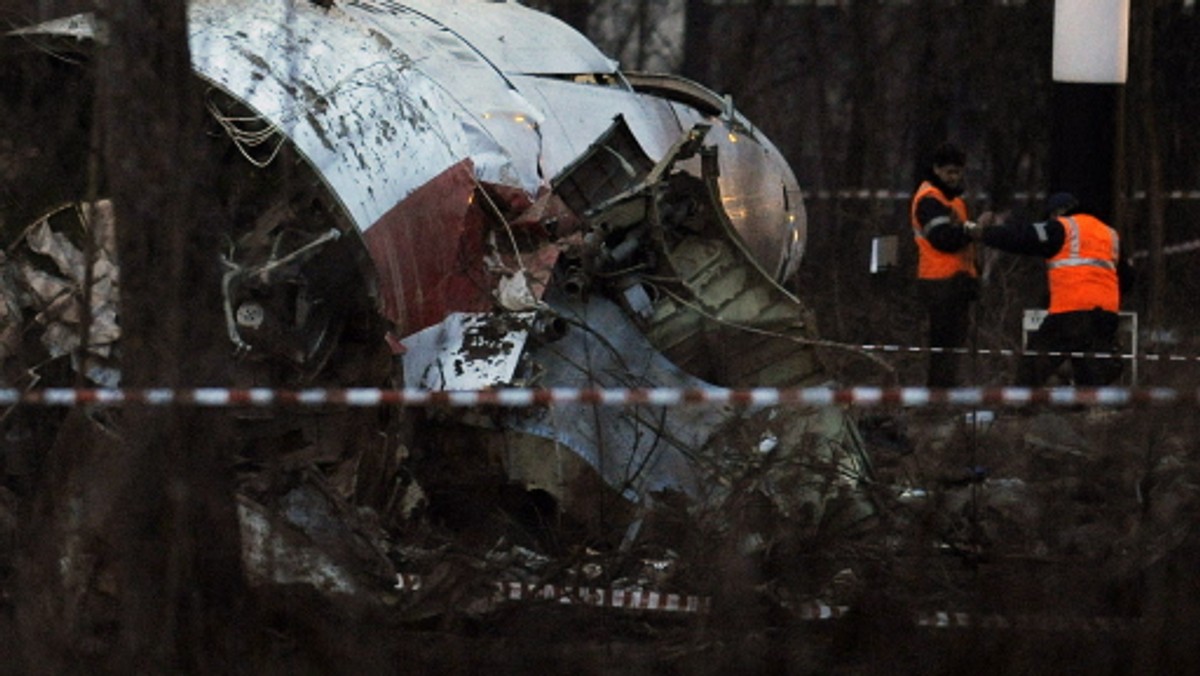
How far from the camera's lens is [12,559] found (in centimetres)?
640

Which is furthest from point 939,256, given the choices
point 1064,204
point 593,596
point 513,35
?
point 593,596

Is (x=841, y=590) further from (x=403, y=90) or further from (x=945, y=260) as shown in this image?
(x=945, y=260)

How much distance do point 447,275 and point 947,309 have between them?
424 centimetres

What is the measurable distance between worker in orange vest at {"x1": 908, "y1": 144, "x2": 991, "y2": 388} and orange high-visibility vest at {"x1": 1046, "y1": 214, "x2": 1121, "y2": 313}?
21.5 inches

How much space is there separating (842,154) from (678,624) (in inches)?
725

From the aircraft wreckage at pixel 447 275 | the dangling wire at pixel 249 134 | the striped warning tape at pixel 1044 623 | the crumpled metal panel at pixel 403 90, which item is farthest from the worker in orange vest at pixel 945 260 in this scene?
the striped warning tape at pixel 1044 623

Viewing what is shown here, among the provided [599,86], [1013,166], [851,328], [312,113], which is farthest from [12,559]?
[1013,166]

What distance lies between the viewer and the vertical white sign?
12.8m

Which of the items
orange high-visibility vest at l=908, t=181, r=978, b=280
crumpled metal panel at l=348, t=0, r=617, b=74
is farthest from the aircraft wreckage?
orange high-visibility vest at l=908, t=181, r=978, b=280

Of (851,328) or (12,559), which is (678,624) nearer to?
(12,559)

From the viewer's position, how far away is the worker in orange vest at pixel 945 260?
11.6 m

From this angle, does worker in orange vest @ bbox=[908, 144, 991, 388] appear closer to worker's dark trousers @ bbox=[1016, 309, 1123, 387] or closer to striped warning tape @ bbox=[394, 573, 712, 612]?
worker's dark trousers @ bbox=[1016, 309, 1123, 387]

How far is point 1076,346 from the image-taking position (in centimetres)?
1141

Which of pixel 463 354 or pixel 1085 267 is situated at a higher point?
pixel 1085 267
